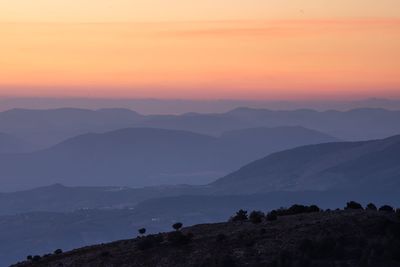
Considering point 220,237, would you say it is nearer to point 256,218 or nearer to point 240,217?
point 256,218

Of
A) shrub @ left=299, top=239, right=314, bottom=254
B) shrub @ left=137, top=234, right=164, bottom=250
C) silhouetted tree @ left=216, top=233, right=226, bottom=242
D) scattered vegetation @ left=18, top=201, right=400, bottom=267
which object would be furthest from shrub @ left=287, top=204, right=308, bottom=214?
shrub @ left=299, top=239, right=314, bottom=254

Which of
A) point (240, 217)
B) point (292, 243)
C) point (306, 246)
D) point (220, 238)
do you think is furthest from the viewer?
point (240, 217)

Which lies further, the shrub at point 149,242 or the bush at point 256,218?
the bush at point 256,218

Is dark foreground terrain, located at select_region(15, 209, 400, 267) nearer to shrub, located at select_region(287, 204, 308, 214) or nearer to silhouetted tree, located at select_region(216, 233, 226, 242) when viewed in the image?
silhouetted tree, located at select_region(216, 233, 226, 242)

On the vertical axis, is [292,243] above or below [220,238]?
below

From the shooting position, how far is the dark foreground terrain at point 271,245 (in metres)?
61.8

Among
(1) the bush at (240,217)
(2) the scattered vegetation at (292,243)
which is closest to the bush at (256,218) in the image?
(2) the scattered vegetation at (292,243)

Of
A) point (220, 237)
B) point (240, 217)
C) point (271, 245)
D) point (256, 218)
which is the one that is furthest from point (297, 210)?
point (271, 245)

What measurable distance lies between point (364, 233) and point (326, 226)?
276cm

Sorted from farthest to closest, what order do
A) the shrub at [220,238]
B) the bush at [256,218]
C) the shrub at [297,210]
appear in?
the shrub at [297,210], the bush at [256,218], the shrub at [220,238]

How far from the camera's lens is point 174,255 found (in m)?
68.4

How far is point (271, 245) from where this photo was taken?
66.0 meters

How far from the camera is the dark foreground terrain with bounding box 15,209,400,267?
61.8m

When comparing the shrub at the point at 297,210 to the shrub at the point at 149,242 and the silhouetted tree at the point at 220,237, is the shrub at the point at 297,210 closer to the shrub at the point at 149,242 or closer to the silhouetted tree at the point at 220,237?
the shrub at the point at 149,242
